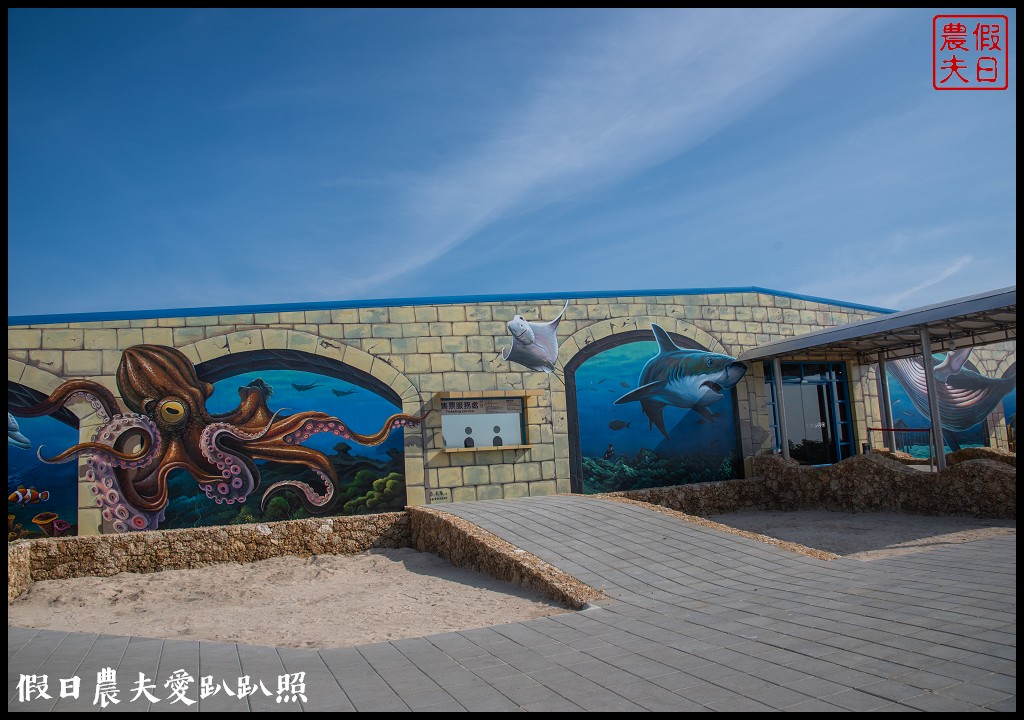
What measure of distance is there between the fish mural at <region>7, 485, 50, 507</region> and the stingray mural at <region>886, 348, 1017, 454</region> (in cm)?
1719

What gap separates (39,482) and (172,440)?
192 centimetres

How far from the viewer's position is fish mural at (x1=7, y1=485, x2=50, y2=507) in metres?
10.5

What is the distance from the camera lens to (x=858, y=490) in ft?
Result: 39.7

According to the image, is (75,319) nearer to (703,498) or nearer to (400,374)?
(400,374)

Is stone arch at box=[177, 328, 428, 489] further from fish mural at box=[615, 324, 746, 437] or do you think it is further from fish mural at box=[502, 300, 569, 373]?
fish mural at box=[615, 324, 746, 437]

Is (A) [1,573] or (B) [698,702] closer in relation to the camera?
(A) [1,573]

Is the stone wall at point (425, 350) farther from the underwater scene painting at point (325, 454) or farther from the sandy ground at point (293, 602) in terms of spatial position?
the sandy ground at point (293, 602)

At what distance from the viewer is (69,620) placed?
292 inches

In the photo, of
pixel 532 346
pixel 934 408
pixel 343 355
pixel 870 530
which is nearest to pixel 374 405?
pixel 343 355

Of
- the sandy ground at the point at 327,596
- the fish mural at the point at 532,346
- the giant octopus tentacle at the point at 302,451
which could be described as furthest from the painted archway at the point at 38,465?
the fish mural at the point at 532,346

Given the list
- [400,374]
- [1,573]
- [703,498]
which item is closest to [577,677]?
[1,573]

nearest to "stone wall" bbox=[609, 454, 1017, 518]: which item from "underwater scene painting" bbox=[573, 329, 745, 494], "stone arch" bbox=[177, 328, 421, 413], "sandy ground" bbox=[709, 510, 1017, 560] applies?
"sandy ground" bbox=[709, 510, 1017, 560]

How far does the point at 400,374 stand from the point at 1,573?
9.23 meters

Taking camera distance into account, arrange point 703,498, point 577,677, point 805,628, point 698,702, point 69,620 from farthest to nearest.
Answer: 1. point 703,498
2. point 69,620
3. point 805,628
4. point 577,677
5. point 698,702
